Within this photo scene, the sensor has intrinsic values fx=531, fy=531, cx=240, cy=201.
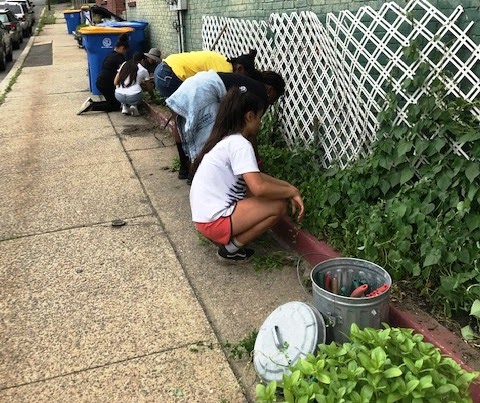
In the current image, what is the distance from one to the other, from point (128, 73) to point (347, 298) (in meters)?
6.53

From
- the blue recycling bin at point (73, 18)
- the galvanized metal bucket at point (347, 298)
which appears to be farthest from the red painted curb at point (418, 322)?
the blue recycling bin at point (73, 18)

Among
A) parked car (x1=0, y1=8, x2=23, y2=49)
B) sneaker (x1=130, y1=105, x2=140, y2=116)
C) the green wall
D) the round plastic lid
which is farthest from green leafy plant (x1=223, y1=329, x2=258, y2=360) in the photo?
parked car (x1=0, y1=8, x2=23, y2=49)

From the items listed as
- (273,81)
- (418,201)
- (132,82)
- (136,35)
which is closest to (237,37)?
(273,81)

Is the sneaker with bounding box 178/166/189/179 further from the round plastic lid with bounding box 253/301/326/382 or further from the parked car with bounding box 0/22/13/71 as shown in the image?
the parked car with bounding box 0/22/13/71

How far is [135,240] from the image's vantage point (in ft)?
13.9

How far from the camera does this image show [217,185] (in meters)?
3.63

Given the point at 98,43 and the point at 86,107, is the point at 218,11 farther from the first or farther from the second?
the point at 98,43

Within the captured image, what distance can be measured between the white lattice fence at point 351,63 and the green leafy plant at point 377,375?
1.64 m

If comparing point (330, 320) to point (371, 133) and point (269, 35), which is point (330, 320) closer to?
point (371, 133)

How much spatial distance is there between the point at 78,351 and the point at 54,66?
45.8 feet

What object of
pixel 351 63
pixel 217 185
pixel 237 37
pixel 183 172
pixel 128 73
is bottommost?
pixel 183 172

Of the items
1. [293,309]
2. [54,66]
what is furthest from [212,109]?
[54,66]

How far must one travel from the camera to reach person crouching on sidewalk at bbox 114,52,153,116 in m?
8.26

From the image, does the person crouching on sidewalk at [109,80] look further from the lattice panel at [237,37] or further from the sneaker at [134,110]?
the lattice panel at [237,37]
